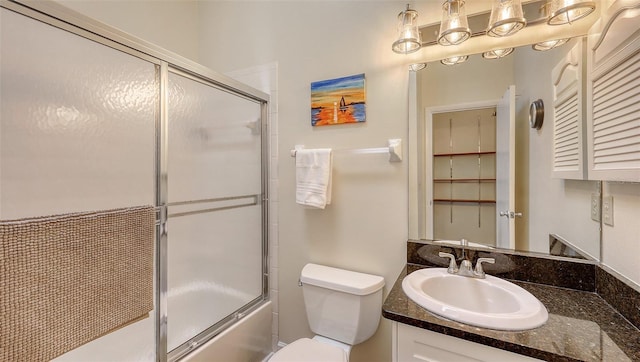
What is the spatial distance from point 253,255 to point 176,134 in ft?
2.87

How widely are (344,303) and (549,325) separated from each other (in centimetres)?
81

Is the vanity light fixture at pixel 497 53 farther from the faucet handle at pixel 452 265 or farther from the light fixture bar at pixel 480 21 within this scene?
the faucet handle at pixel 452 265

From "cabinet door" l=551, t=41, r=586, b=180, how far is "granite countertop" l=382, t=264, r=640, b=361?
47 cm

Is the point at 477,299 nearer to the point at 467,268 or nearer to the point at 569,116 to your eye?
the point at 467,268

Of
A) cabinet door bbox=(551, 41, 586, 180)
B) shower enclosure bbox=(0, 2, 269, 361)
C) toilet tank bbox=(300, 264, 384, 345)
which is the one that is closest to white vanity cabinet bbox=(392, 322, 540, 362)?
toilet tank bbox=(300, 264, 384, 345)

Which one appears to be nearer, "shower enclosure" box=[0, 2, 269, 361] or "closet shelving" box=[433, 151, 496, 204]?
"shower enclosure" box=[0, 2, 269, 361]

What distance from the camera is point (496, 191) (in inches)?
49.6

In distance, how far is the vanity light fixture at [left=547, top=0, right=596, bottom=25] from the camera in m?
1.00

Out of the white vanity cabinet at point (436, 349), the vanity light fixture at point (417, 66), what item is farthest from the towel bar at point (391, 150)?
the white vanity cabinet at point (436, 349)

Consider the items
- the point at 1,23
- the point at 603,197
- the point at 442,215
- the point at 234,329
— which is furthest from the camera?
the point at 234,329

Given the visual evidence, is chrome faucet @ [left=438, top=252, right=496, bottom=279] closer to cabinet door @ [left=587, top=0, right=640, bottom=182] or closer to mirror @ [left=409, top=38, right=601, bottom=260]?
mirror @ [left=409, top=38, right=601, bottom=260]

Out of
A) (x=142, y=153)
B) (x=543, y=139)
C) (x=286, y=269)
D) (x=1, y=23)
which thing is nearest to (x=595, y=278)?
(x=543, y=139)

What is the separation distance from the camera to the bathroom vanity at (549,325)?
0.74 metres

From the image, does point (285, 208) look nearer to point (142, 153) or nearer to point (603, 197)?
point (142, 153)
